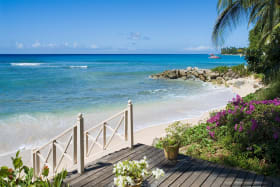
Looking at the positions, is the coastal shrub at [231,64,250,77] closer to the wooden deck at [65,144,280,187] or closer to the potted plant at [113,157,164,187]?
the wooden deck at [65,144,280,187]

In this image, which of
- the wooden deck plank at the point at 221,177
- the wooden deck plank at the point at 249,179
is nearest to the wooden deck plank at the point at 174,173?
the wooden deck plank at the point at 221,177

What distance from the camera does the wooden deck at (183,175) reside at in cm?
436

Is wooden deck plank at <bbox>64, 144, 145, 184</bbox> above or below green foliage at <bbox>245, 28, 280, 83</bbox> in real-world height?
below

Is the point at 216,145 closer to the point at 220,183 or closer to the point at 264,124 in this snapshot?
the point at 264,124

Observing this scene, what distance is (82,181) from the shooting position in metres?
4.49

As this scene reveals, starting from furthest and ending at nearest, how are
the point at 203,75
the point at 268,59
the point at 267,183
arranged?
1. the point at 203,75
2. the point at 268,59
3. the point at 267,183

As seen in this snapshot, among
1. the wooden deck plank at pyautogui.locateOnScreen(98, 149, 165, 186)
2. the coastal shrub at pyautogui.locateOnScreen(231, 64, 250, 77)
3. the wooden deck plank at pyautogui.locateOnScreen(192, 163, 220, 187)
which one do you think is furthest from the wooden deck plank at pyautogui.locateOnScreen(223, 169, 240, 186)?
the coastal shrub at pyautogui.locateOnScreen(231, 64, 250, 77)

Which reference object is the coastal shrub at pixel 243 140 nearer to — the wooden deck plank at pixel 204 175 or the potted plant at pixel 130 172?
the wooden deck plank at pixel 204 175

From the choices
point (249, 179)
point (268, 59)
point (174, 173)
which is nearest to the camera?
point (249, 179)

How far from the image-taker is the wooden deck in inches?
171

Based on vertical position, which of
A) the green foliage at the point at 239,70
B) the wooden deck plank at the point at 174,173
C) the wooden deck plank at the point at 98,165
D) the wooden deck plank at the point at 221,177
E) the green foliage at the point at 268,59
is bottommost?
the wooden deck plank at the point at 98,165

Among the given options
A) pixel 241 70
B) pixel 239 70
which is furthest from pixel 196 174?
pixel 239 70

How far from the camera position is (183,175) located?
15.3 feet

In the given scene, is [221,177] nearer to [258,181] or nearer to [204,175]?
[204,175]
